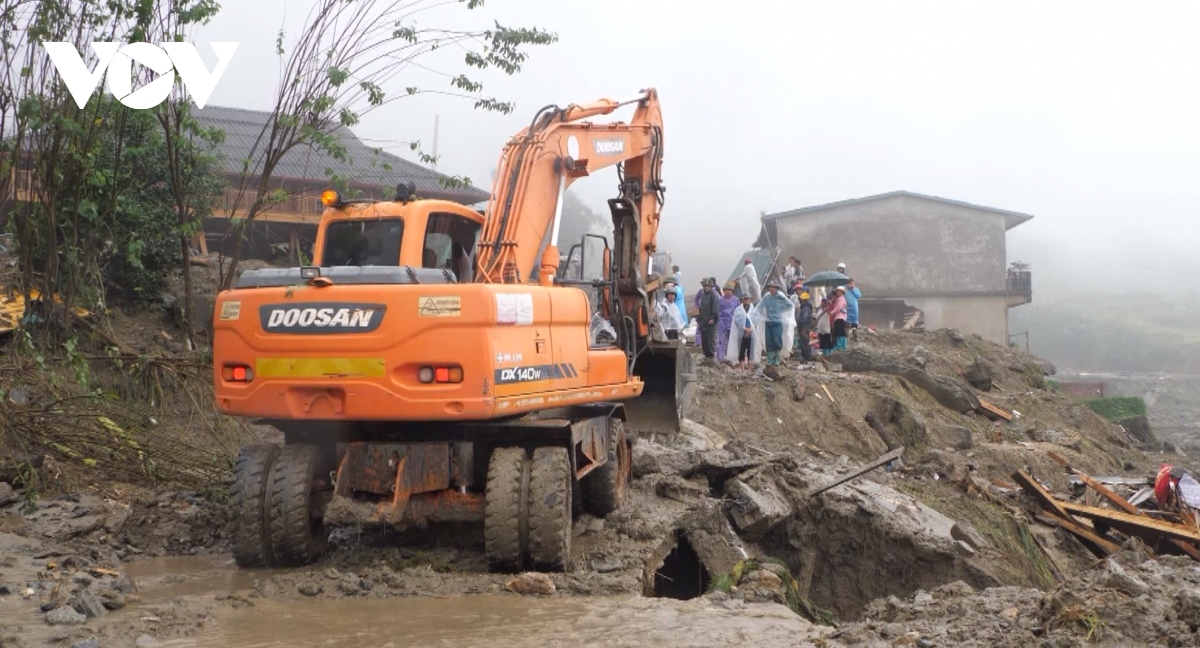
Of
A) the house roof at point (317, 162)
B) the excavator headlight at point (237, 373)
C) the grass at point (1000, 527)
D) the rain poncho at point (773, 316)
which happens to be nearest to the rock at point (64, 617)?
the excavator headlight at point (237, 373)

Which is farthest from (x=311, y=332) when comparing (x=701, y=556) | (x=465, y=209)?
(x=701, y=556)

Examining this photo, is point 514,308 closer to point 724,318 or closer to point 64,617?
point 64,617

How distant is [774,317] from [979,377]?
536 centimetres

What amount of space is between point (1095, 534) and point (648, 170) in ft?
20.4

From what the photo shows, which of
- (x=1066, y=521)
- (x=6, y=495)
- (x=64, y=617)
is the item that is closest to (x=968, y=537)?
(x=1066, y=521)

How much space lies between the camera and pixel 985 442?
16.4 m

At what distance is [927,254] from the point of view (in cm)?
3906

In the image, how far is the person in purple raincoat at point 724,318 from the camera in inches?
682

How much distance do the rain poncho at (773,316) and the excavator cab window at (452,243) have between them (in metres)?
9.54

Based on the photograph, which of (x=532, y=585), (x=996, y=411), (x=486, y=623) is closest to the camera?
(x=486, y=623)

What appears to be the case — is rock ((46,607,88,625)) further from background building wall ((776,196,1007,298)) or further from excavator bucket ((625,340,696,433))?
background building wall ((776,196,1007,298))

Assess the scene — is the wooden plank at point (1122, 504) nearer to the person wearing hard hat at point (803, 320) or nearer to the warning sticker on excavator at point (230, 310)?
the person wearing hard hat at point (803, 320)

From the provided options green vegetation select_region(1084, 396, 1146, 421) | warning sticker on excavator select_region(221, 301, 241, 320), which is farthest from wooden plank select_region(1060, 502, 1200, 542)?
green vegetation select_region(1084, 396, 1146, 421)

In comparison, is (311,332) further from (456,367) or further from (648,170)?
(648,170)
